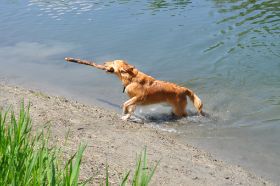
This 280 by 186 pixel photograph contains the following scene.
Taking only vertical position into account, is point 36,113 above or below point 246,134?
above

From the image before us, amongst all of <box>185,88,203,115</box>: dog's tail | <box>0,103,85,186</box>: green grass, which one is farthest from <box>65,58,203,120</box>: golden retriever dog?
<box>0,103,85,186</box>: green grass

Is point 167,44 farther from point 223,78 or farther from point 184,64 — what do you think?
point 223,78

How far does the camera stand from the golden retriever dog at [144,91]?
7.95 m

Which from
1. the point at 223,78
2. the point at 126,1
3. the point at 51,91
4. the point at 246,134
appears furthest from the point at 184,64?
the point at 126,1

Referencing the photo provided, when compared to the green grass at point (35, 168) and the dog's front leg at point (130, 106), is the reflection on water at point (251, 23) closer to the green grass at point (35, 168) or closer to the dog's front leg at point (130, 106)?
the dog's front leg at point (130, 106)

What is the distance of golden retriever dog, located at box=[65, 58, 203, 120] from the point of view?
26.1ft

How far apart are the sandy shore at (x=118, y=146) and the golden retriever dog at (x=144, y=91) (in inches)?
16.5

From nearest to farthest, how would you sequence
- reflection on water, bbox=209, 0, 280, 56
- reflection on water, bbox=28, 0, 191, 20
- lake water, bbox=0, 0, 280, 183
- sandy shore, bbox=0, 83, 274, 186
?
sandy shore, bbox=0, 83, 274, 186 → lake water, bbox=0, 0, 280, 183 → reflection on water, bbox=209, 0, 280, 56 → reflection on water, bbox=28, 0, 191, 20

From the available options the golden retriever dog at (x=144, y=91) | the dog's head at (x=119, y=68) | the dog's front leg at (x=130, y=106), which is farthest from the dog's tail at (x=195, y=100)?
the dog's head at (x=119, y=68)

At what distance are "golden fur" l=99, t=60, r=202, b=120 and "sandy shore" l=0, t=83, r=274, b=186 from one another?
1.40 feet

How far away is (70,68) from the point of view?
11.0m

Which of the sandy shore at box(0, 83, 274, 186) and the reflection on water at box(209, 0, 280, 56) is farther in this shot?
the reflection on water at box(209, 0, 280, 56)

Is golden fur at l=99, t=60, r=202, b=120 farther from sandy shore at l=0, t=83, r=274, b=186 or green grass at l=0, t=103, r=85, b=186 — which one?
green grass at l=0, t=103, r=85, b=186

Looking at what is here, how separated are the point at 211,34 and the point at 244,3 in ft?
10.6
